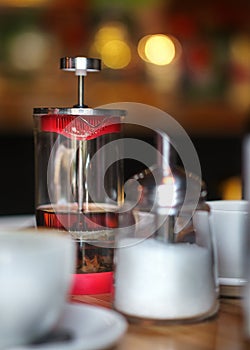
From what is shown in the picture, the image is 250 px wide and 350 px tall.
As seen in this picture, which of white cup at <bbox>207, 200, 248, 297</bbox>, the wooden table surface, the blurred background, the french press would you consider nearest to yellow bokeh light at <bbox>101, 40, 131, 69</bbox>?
the blurred background

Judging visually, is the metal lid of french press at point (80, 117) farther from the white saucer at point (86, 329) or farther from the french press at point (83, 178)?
the white saucer at point (86, 329)

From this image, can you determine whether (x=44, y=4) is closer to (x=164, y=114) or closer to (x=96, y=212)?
(x=164, y=114)

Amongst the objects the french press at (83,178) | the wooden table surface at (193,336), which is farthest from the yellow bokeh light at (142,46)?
the wooden table surface at (193,336)

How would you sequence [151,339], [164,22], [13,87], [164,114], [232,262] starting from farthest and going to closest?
[164,114] < [164,22] < [13,87] < [232,262] < [151,339]

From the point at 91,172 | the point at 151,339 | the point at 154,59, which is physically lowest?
the point at 151,339

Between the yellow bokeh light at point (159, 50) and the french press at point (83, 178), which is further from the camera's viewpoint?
the yellow bokeh light at point (159, 50)

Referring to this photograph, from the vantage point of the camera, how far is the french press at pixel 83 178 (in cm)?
79

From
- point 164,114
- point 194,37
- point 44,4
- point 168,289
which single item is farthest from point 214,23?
point 168,289

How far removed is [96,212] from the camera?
799 mm

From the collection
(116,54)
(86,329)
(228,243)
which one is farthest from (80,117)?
(116,54)

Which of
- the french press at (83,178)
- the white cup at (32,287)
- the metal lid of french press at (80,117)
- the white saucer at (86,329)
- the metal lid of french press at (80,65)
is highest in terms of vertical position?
the metal lid of french press at (80,65)

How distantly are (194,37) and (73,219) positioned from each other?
154 cm

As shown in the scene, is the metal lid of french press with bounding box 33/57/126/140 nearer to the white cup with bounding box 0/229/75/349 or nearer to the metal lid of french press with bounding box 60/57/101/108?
the metal lid of french press with bounding box 60/57/101/108

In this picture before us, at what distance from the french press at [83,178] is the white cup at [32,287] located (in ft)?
0.73
